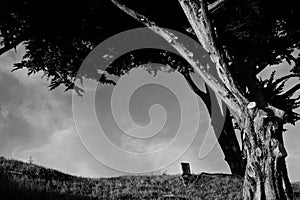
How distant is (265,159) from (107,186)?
24.1 feet

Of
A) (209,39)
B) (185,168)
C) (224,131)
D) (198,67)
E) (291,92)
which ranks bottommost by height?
(185,168)

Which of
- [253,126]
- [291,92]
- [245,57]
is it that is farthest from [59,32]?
[291,92]

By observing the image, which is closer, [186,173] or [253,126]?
[253,126]

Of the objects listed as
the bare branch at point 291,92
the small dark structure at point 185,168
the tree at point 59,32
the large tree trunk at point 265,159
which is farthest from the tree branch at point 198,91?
the large tree trunk at point 265,159

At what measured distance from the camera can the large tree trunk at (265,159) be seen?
7.12m

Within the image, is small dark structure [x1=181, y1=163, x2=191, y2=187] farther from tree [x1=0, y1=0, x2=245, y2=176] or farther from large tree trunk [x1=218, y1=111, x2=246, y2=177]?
tree [x1=0, y1=0, x2=245, y2=176]

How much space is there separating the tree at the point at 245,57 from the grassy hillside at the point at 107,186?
11.0 ft

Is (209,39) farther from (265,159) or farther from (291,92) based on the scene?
(291,92)

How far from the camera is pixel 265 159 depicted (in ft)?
23.8

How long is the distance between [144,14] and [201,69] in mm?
2305

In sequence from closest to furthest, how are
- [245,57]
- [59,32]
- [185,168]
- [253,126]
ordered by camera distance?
[253,126] → [59,32] → [245,57] → [185,168]

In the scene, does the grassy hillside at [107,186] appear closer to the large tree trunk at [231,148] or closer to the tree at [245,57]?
the large tree trunk at [231,148]

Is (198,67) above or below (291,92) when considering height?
below

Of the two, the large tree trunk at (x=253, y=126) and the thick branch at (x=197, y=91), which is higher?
the thick branch at (x=197, y=91)
